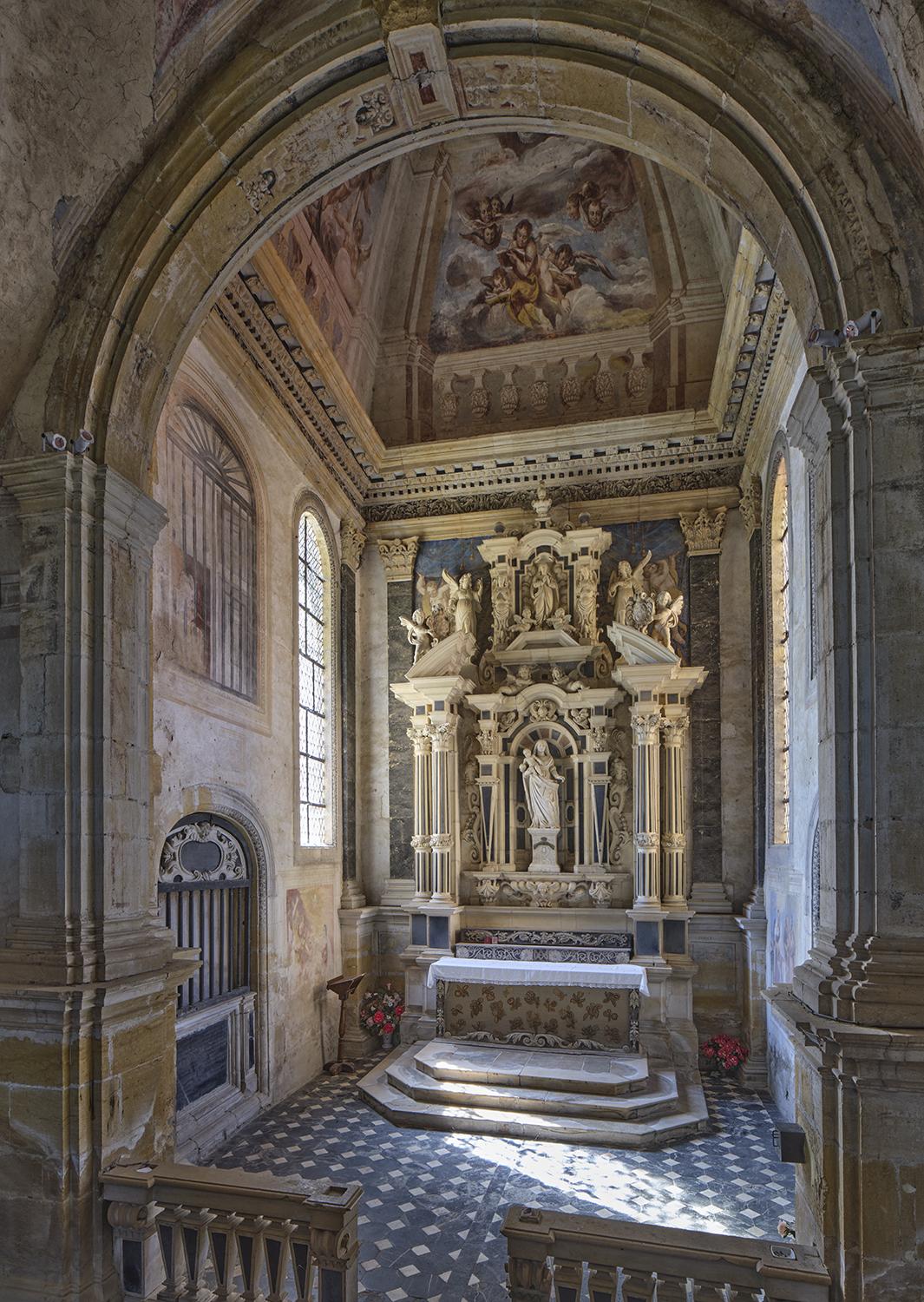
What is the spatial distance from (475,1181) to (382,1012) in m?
4.09

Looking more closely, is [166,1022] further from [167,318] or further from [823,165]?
[823,165]

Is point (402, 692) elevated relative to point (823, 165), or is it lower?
lower

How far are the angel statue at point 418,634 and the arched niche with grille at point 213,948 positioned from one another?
4.16 meters

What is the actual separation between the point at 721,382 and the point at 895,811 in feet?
26.1

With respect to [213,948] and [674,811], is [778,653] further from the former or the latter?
[213,948]

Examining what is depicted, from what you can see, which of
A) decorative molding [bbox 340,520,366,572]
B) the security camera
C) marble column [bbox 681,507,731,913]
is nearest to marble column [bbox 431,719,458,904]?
decorative molding [bbox 340,520,366,572]

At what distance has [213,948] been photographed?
8.26 meters

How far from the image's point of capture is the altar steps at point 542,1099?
27.0 ft

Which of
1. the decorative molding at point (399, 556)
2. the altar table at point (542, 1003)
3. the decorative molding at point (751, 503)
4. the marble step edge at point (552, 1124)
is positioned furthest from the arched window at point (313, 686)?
the decorative molding at point (751, 503)

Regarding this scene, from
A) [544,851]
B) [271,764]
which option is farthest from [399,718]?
[271,764]

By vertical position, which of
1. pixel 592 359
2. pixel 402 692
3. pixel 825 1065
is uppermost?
pixel 592 359

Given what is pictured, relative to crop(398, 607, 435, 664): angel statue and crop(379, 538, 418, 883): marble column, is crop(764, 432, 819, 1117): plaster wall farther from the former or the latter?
crop(379, 538, 418, 883): marble column

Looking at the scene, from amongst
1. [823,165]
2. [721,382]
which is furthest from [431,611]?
[823,165]

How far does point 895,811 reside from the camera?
381cm
